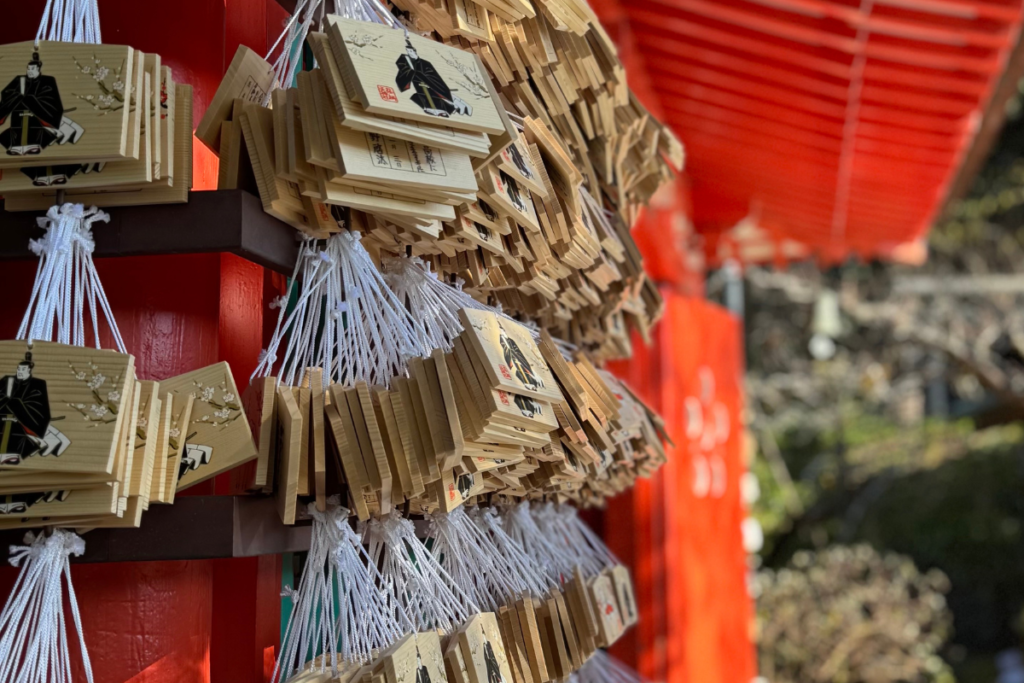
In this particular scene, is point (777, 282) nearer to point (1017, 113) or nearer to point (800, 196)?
point (1017, 113)

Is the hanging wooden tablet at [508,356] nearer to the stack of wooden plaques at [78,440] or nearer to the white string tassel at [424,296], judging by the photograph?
the white string tassel at [424,296]

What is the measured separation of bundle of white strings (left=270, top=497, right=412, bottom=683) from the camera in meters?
1.32

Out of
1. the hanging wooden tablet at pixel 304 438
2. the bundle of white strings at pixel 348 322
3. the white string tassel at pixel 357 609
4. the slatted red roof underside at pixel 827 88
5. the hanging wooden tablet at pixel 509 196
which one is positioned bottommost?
the white string tassel at pixel 357 609

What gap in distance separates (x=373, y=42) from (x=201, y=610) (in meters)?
0.77

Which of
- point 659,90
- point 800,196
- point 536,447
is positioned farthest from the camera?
point 800,196

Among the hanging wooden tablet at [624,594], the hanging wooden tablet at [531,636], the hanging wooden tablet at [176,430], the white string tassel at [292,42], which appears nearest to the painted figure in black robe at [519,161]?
the white string tassel at [292,42]

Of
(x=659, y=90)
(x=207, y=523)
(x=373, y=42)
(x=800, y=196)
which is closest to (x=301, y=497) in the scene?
(x=207, y=523)

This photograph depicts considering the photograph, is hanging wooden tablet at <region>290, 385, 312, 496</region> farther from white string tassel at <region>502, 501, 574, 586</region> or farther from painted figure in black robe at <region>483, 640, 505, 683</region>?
white string tassel at <region>502, 501, 574, 586</region>

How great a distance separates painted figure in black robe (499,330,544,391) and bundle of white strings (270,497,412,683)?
28cm

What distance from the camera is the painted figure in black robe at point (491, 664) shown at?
137 cm

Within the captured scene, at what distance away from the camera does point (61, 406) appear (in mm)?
1094

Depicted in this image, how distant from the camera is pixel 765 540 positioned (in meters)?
11.7

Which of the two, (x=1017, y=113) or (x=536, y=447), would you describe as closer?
(x=536, y=447)

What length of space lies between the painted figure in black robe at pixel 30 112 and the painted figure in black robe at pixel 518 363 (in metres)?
0.56
